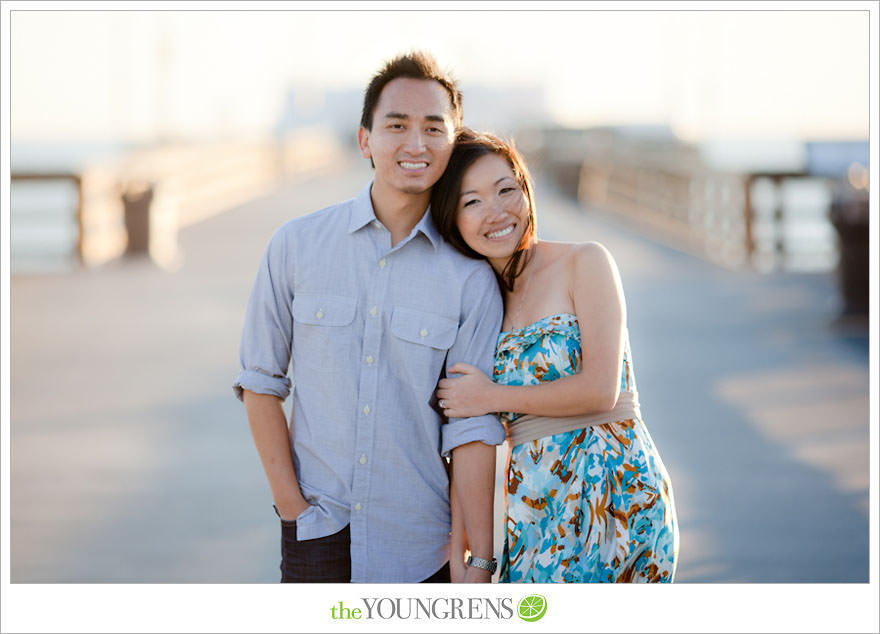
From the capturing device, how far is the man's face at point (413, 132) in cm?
247

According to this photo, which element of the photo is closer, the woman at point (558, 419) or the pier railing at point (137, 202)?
the woman at point (558, 419)

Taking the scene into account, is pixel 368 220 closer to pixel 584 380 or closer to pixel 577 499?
pixel 584 380

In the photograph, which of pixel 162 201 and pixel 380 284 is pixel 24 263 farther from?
pixel 380 284

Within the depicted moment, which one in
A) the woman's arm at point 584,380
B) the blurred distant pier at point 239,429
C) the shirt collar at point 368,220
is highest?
the shirt collar at point 368,220

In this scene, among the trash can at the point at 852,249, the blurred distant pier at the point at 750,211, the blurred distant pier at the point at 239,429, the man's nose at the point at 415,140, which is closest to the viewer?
the man's nose at the point at 415,140

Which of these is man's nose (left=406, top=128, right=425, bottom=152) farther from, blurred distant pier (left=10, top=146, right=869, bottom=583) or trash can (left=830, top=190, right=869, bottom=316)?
trash can (left=830, top=190, right=869, bottom=316)

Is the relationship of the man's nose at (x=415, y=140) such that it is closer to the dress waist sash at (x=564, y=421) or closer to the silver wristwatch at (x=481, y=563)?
the dress waist sash at (x=564, y=421)

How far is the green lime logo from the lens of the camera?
262cm

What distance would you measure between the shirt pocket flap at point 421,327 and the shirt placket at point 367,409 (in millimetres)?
38

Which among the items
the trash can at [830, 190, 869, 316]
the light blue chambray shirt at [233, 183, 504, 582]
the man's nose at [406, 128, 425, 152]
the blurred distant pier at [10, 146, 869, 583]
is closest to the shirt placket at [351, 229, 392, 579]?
the light blue chambray shirt at [233, 183, 504, 582]

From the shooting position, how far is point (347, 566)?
102 inches

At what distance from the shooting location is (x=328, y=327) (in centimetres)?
253

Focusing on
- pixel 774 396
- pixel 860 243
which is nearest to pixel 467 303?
pixel 774 396

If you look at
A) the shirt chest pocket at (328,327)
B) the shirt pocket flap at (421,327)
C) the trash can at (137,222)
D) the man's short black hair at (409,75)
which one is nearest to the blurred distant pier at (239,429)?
the trash can at (137,222)
